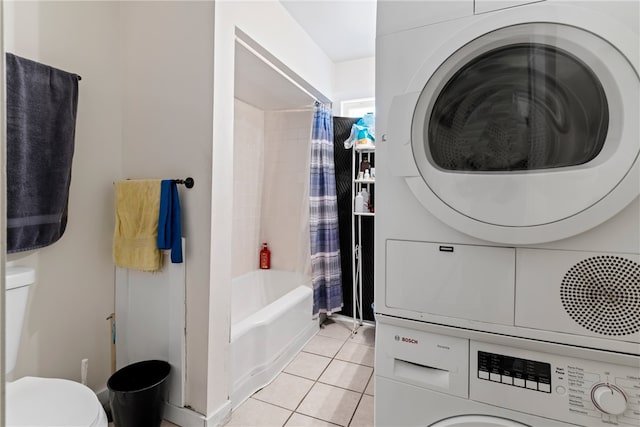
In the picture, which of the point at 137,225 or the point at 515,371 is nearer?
the point at 515,371

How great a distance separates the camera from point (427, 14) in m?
0.82

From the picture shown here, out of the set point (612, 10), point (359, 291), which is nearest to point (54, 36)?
point (612, 10)

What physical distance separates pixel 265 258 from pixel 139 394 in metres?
1.65

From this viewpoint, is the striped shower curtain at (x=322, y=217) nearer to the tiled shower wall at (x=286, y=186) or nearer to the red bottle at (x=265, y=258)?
the tiled shower wall at (x=286, y=186)

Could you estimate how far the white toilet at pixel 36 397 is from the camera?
3.18 feet

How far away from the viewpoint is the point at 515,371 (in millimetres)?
762

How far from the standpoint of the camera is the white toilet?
97 cm

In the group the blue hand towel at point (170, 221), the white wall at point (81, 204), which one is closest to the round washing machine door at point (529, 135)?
the blue hand towel at point (170, 221)

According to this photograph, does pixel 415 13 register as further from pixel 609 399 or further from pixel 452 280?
pixel 609 399

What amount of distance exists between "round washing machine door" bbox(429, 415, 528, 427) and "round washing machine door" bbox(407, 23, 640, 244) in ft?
1.55

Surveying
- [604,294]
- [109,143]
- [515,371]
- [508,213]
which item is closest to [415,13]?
[508,213]

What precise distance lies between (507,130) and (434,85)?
22cm

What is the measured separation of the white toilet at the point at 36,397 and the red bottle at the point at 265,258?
5.86ft

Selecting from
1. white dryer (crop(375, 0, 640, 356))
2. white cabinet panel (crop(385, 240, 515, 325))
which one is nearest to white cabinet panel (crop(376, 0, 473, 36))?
white dryer (crop(375, 0, 640, 356))
